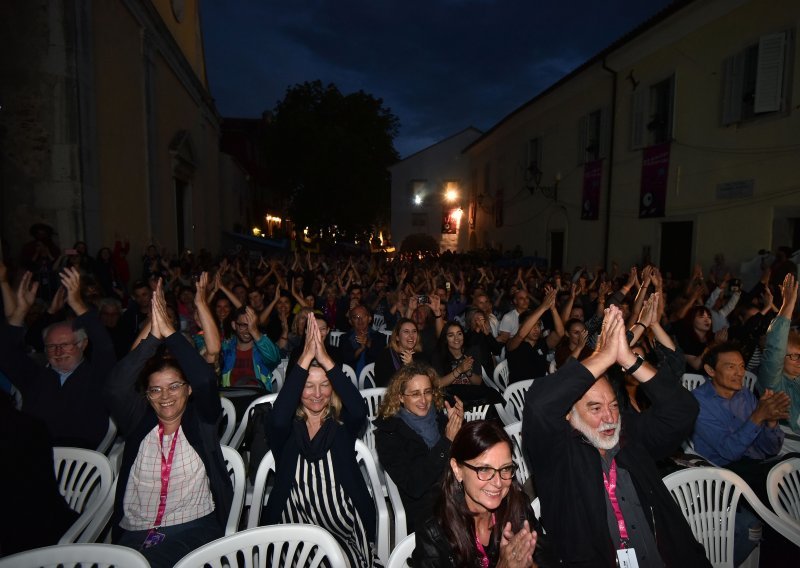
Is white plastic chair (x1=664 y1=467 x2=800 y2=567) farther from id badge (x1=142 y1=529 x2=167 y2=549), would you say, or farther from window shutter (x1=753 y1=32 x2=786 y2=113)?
window shutter (x1=753 y1=32 x2=786 y2=113)

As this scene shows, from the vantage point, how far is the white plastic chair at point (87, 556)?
1.93 metres

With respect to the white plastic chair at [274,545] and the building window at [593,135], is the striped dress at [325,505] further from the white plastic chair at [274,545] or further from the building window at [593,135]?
the building window at [593,135]

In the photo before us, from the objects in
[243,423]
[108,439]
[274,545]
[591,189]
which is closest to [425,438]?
[274,545]

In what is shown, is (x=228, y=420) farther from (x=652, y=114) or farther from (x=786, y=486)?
(x=652, y=114)

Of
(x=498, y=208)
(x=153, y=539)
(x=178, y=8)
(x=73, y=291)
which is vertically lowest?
(x=153, y=539)

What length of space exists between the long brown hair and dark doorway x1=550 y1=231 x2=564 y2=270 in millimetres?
16311

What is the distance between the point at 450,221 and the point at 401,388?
1194 inches

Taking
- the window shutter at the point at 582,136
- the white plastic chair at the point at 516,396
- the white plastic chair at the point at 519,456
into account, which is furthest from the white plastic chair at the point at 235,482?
the window shutter at the point at 582,136

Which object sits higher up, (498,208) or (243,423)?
(498,208)

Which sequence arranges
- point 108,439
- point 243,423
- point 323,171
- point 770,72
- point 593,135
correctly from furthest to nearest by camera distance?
point 323,171, point 593,135, point 770,72, point 243,423, point 108,439

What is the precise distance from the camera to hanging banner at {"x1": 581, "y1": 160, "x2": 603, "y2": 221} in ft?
48.1

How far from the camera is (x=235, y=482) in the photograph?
294 centimetres

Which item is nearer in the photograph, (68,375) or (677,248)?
(68,375)

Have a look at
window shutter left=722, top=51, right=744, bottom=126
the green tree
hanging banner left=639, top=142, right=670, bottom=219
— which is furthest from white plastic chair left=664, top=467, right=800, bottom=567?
the green tree
